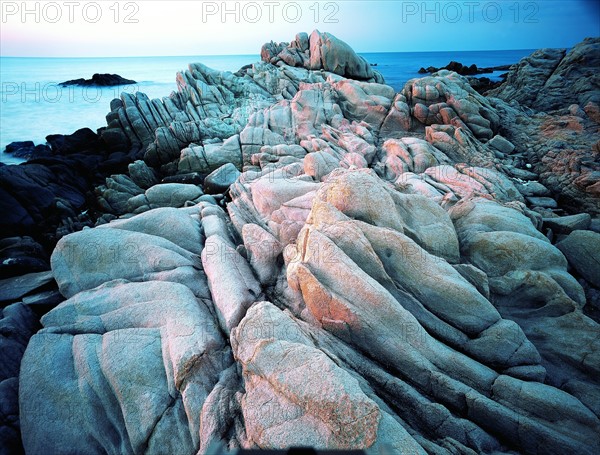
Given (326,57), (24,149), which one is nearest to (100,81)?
(24,149)

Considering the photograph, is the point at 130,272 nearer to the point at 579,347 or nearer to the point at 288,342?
the point at 288,342

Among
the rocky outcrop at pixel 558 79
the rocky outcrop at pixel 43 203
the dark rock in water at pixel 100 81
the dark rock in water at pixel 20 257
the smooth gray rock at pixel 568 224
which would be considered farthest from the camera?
the dark rock in water at pixel 100 81

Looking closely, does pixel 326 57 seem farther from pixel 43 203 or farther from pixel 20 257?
pixel 20 257

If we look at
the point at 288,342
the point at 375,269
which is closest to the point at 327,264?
the point at 375,269

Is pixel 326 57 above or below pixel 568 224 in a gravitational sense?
above

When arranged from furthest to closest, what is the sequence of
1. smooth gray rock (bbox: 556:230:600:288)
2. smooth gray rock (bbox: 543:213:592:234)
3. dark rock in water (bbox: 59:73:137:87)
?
dark rock in water (bbox: 59:73:137:87)
smooth gray rock (bbox: 543:213:592:234)
smooth gray rock (bbox: 556:230:600:288)

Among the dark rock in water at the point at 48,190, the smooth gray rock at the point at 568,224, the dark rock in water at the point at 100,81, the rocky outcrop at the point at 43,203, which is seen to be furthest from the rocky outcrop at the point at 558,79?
the dark rock in water at the point at 100,81

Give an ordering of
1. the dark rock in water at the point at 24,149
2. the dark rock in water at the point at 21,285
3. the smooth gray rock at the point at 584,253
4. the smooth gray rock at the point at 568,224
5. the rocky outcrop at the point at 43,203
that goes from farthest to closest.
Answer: the dark rock in water at the point at 24,149 < the rocky outcrop at the point at 43,203 < the smooth gray rock at the point at 568,224 < the dark rock in water at the point at 21,285 < the smooth gray rock at the point at 584,253

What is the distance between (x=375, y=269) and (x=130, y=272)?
27.2 ft

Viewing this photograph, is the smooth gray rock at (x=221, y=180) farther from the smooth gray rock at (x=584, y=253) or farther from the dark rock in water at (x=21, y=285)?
the smooth gray rock at (x=584, y=253)

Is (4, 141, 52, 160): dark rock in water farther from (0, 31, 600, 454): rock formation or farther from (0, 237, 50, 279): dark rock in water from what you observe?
(0, 31, 600, 454): rock formation

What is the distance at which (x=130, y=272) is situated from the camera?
11.8 metres

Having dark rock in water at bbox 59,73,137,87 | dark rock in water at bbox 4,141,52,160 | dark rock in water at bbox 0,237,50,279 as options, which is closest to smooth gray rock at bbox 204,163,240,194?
dark rock in water at bbox 0,237,50,279

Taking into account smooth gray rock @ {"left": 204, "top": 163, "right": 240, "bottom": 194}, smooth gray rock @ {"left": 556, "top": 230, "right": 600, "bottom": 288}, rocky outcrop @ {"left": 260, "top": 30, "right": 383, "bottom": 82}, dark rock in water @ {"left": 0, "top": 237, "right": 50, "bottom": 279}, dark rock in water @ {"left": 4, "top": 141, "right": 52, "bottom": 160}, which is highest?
rocky outcrop @ {"left": 260, "top": 30, "right": 383, "bottom": 82}
